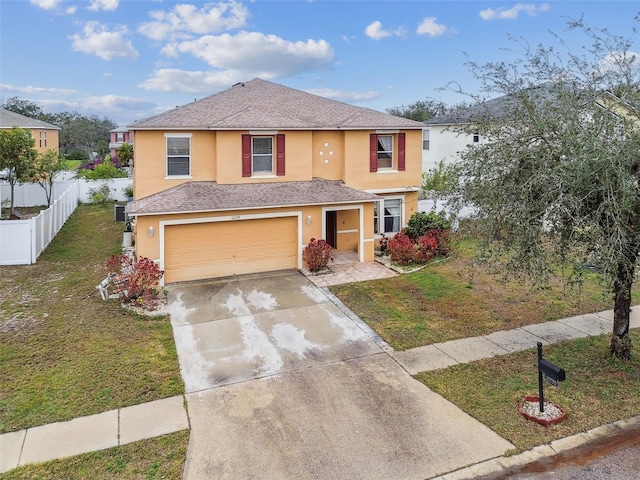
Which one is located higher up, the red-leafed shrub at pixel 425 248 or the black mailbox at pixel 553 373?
the red-leafed shrub at pixel 425 248

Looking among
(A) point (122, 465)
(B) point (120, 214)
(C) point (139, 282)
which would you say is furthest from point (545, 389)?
(B) point (120, 214)

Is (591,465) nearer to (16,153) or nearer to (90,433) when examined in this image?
(90,433)

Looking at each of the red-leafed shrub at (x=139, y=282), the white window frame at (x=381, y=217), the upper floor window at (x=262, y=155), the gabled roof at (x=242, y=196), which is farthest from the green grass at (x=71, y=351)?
the white window frame at (x=381, y=217)

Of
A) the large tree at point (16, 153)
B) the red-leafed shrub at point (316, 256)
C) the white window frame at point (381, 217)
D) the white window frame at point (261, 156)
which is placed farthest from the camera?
the large tree at point (16, 153)

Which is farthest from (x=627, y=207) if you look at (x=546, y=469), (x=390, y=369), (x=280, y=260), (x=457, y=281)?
(x=280, y=260)

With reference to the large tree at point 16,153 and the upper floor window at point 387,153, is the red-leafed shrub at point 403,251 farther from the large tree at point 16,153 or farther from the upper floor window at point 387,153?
the large tree at point 16,153

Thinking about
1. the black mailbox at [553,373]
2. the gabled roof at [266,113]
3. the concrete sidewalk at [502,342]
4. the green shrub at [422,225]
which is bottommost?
the concrete sidewalk at [502,342]
